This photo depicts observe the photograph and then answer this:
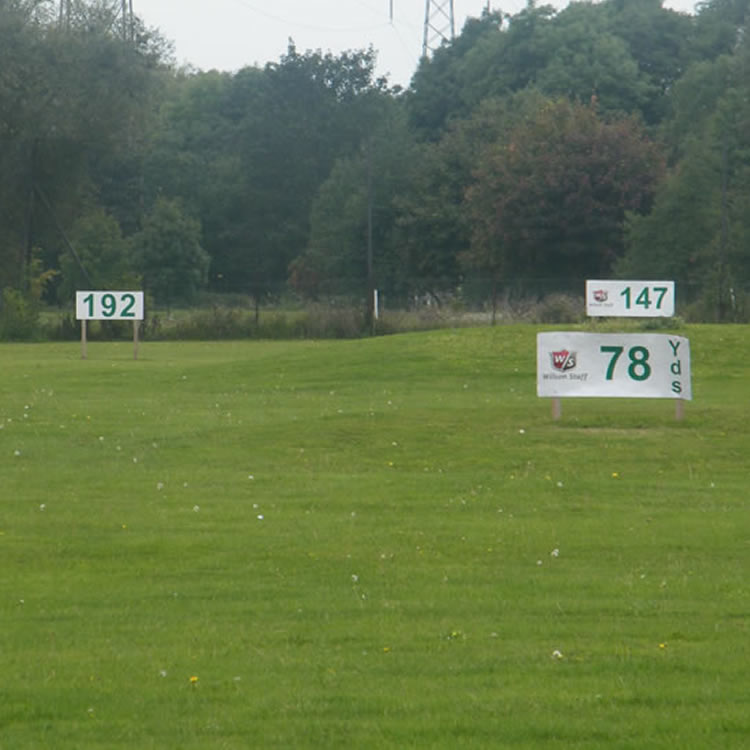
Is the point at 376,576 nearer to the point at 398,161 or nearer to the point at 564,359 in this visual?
the point at 564,359

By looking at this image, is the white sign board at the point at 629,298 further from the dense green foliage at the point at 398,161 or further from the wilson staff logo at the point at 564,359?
the dense green foliage at the point at 398,161

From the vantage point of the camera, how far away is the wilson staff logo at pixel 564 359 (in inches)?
732

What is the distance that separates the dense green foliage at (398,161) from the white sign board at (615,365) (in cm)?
3055

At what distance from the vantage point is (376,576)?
10.1 metres

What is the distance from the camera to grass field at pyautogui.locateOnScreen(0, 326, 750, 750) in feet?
21.5

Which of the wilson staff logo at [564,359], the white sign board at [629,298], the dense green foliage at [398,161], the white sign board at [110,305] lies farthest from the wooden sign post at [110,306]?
the wilson staff logo at [564,359]

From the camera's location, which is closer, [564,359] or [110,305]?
[564,359]

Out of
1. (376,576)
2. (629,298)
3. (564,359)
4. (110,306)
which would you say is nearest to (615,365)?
(564,359)

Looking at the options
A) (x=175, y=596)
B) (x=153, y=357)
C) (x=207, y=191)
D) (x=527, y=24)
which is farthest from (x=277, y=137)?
(x=175, y=596)

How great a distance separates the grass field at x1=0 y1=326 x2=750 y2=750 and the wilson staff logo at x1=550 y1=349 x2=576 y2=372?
0.95 m

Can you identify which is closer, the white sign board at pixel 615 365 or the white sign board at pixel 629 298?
the white sign board at pixel 615 365

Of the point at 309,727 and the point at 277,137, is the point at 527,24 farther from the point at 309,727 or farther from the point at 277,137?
the point at 309,727

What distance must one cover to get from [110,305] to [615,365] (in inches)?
868

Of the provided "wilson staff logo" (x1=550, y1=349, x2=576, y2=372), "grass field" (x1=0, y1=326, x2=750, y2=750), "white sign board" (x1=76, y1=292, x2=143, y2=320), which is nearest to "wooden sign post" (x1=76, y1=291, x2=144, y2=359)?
"white sign board" (x1=76, y1=292, x2=143, y2=320)
